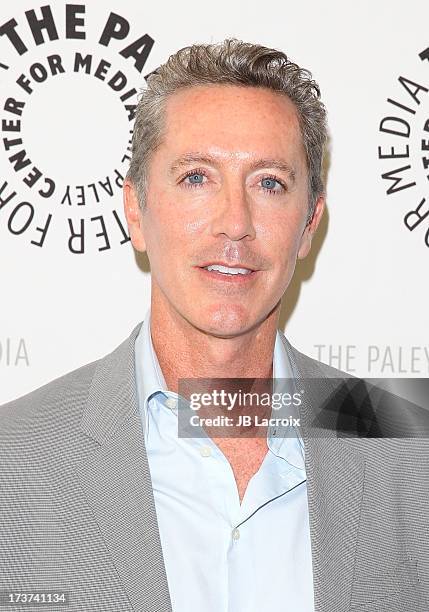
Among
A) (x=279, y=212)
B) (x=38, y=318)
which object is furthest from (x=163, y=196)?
(x=38, y=318)

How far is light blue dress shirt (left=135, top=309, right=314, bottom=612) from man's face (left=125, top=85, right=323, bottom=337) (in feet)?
0.59

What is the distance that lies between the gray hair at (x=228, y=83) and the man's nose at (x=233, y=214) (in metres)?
0.18

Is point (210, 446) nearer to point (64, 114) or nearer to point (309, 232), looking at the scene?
point (309, 232)

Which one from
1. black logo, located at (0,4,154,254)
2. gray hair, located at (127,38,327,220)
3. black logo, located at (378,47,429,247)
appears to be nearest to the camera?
gray hair, located at (127,38,327,220)

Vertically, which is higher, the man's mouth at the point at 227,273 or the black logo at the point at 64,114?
the black logo at the point at 64,114

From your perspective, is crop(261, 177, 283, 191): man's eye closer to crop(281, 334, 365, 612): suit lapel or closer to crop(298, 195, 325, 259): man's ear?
crop(298, 195, 325, 259): man's ear

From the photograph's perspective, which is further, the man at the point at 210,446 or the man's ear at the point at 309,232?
the man's ear at the point at 309,232

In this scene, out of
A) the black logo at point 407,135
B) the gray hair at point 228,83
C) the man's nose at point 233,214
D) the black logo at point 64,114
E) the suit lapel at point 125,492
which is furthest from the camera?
the black logo at point 407,135

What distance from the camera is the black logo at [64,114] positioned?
181 cm

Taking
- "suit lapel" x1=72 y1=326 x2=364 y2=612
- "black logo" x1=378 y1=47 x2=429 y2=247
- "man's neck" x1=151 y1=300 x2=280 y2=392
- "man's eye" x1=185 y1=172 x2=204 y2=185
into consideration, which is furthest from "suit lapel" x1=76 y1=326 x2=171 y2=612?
"black logo" x1=378 y1=47 x2=429 y2=247

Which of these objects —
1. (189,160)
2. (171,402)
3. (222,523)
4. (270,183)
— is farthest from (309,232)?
(222,523)

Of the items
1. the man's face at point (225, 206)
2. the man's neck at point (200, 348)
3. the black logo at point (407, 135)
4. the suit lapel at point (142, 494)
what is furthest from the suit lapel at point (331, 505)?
the black logo at point (407, 135)

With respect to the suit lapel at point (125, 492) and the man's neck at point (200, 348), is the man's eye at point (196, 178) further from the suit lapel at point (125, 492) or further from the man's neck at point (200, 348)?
the suit lapel at point (125, 492)

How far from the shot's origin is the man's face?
146 cm
